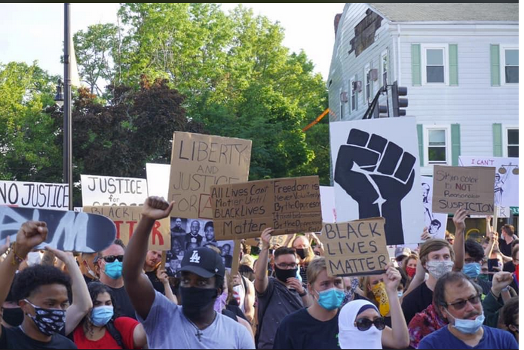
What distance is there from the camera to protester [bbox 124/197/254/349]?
4.26 meters

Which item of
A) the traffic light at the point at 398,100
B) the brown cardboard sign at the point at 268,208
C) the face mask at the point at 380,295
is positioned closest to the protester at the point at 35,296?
the brown cardboard sign at the point at 268,208

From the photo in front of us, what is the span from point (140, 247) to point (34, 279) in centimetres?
97

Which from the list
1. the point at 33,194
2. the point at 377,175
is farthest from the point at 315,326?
the point at 33,194

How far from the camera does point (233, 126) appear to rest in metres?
38.6

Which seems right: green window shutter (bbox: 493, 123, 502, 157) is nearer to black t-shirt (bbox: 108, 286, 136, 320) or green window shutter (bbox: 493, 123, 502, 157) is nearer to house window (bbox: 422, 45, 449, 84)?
house window (bbox: 422, 45, 449, 84)

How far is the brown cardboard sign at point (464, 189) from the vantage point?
9.37m

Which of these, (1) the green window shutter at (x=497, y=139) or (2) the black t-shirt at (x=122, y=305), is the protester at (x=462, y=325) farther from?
(1) the green window shutter at (x=497, y=139)

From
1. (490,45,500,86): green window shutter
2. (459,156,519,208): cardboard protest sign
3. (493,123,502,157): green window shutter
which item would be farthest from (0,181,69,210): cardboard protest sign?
(490,45,500,86): green window shutter

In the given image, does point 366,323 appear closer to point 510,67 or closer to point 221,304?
point 221,304

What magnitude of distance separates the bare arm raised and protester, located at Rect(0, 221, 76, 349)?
56cm

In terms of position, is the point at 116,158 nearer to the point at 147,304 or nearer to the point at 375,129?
the point at 375,129

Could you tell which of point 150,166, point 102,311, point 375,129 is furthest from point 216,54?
point 102,311

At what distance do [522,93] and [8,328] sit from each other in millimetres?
3319

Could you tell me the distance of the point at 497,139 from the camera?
32.2 meters
